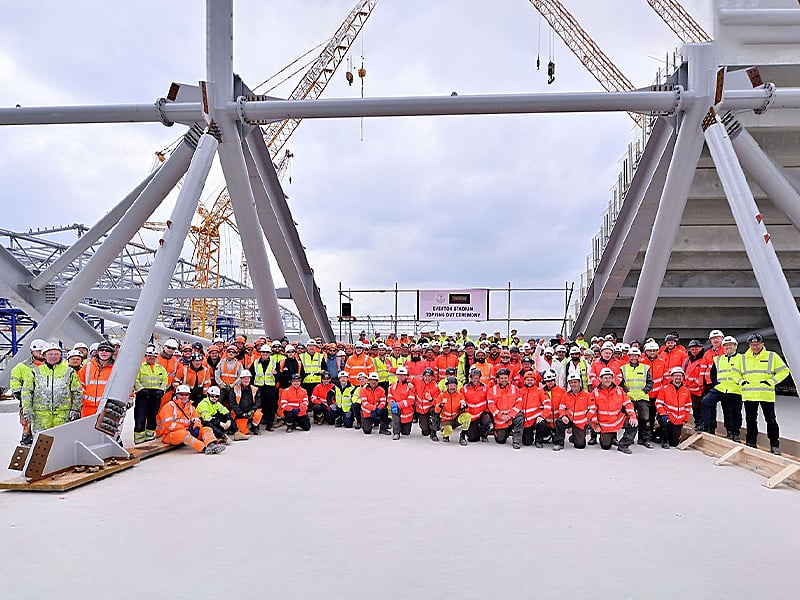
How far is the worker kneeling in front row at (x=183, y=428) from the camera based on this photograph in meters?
8.84

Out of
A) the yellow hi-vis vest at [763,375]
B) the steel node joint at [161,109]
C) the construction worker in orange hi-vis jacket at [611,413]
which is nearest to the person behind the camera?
the yellow hi-vis vest at [763,375]

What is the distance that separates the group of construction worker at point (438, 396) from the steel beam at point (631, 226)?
3195 millimetres

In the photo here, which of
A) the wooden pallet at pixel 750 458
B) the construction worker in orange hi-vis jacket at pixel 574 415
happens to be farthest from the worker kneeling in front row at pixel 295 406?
the wooden pallet at pixel 750 458

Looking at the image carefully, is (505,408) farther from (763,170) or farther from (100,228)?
(100,228)

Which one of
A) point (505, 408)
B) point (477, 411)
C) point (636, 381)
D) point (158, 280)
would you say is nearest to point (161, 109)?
point (158, 280)

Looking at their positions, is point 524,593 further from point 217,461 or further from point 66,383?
point 66,383

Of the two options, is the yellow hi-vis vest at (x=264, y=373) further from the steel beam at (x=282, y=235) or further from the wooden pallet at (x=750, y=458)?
the wooden pallet at (x=750, y=458)

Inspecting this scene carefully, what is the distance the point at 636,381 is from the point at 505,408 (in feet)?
6.98

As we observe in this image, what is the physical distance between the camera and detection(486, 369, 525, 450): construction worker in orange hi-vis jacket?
9.67 metres

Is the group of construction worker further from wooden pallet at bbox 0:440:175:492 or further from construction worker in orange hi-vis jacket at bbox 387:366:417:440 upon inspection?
wooden pallet at bbox 0:440:175:492

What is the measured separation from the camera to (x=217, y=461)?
27.0 feet

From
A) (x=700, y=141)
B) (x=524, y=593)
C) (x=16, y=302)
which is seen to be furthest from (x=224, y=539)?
(x=16, y=302)

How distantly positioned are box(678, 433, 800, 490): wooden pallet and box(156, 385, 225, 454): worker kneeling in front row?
22.9 ft

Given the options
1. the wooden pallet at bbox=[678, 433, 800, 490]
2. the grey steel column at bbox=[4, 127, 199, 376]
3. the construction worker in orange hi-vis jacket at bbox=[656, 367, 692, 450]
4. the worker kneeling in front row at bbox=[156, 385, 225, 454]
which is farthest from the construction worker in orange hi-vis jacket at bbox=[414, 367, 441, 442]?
the grey steel column at bbox=[4, 127, 199, 376]
